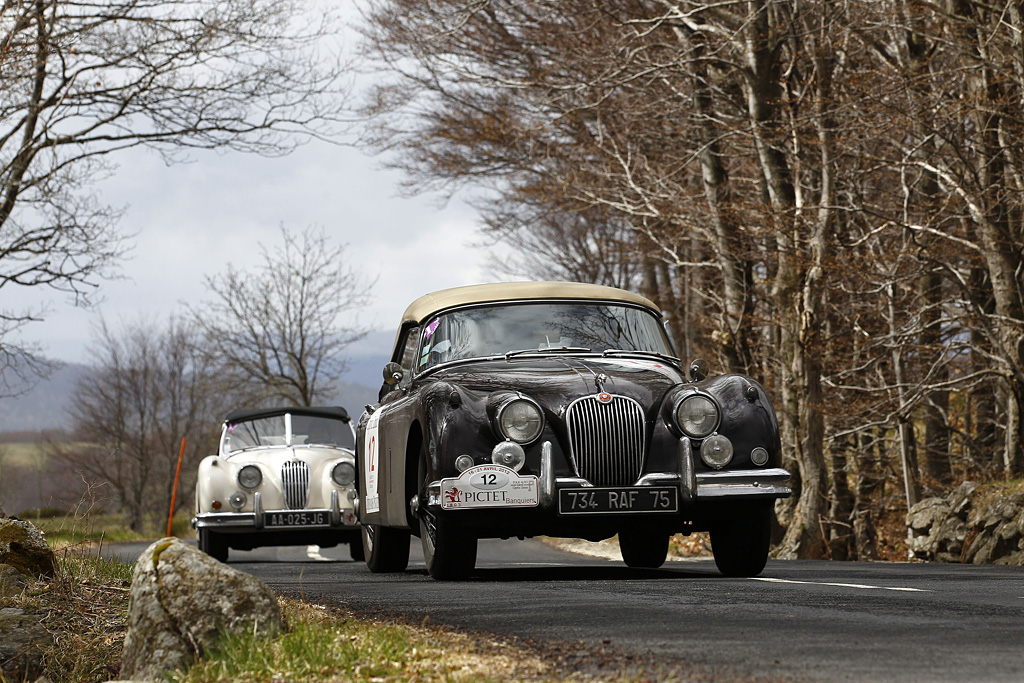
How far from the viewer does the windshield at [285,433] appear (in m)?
15.4

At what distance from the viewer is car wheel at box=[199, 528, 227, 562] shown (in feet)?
48.0

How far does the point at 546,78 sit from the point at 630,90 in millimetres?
1836

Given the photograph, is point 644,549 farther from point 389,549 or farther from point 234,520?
point 234,520

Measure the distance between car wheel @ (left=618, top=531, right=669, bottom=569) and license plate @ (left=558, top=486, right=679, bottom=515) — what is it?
2747 mm

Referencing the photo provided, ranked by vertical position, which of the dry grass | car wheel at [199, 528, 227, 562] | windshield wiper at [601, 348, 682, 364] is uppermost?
windshield wiper at [601, 348, 682, 364]

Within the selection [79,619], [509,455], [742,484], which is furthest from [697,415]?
[79,619]

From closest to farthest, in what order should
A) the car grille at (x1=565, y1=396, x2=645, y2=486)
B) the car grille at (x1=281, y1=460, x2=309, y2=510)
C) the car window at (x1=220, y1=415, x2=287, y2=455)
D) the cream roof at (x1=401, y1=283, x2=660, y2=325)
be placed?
the car grille at (x1=565, y1=396, x2=645, y2=486), the cream roof at (x1=401, y1=283, x2=660, y2=325), the car grille at (x1=281, y1=460, x2=309, y2=510), the car window at (x1=220, y1=415, x2=287, y2=455)

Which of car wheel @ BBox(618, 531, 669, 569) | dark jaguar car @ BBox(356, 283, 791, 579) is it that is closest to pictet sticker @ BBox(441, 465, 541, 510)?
dark jaguar car @ BBox(356, 283, 791, 579)

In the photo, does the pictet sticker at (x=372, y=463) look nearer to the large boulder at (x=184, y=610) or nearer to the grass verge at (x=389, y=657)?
the grass verge at (x=389, y=657)

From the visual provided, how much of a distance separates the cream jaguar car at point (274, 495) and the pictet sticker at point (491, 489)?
6.19 m

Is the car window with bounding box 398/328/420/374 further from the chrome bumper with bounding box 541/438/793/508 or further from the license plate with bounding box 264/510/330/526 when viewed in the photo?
the license plate with bounding box 264/510/330/526

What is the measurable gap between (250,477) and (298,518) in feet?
2.71

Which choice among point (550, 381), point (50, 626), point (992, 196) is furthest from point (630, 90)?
point (50, 626)

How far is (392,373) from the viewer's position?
978 centimetres
